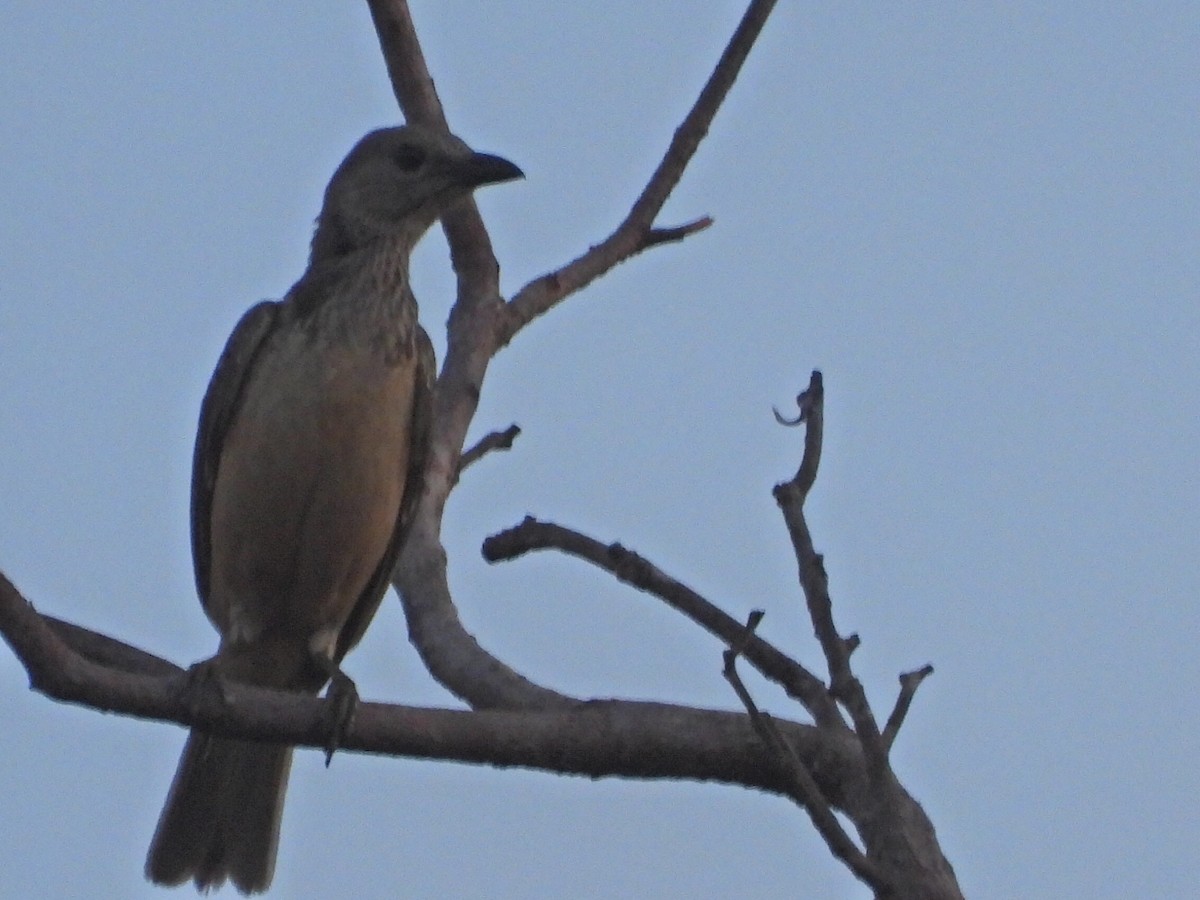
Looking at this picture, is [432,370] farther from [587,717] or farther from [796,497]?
[796,497]

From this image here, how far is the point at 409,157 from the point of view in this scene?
5.95 meters

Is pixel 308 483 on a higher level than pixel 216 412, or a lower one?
lower

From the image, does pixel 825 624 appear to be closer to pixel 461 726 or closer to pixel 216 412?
pixel 461 726

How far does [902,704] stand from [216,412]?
3.02 m

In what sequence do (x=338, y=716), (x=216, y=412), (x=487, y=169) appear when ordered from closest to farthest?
(x=338, y=716), (x=216, y=412), (x=487, y=169)

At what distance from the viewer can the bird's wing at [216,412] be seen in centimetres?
537

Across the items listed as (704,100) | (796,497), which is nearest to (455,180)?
(704,100)

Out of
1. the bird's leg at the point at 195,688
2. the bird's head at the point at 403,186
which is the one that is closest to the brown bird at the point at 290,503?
the bird's head at the point at 403,186

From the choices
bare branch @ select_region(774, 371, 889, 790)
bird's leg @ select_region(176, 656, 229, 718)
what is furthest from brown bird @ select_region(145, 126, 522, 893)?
bare branch @ select_region(774, 371, 889, 790)

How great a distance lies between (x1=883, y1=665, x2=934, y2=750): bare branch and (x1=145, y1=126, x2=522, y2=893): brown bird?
2.35m

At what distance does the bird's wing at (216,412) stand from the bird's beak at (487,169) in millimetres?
852

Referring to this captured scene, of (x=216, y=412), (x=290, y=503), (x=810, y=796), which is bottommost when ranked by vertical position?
(x=810, y=796)

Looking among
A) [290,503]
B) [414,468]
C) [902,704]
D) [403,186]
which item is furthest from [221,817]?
[902,704]

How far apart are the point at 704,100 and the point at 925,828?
3.14 m
